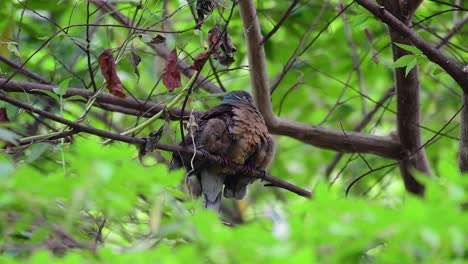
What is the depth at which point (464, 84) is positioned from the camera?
3762 millimetres

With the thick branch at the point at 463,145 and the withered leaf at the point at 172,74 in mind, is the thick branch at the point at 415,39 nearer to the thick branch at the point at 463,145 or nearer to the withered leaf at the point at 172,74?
the thick branch at the point at 463,145

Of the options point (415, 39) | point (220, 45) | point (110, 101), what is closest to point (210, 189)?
point (110, 101)

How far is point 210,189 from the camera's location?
4.55 meters

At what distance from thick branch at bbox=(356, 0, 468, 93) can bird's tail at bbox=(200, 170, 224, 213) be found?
57.0 inches

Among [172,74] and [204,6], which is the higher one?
[204,6]

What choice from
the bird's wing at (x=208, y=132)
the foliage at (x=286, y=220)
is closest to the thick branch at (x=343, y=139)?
the bird's wing at (x=208, y=132)

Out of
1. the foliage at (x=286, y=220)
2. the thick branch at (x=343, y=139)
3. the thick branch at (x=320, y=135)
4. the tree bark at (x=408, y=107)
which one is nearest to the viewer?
the foliage at (x=286, y=220)

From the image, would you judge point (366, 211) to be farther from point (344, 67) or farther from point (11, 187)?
point (344, 67)

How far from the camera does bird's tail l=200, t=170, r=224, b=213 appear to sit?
453 centimetres

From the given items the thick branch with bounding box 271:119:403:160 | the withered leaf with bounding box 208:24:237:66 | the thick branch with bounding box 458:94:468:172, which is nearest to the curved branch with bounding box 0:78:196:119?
the withered leaf with bounding box 208:24:237:66

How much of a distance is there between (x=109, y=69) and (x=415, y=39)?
1410 millimetres

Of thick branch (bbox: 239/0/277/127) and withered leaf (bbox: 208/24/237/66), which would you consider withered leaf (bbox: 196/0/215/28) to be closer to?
withered leaf (bbox: 208/24/237/66)

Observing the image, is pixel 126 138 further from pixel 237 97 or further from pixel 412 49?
pixel 237 97

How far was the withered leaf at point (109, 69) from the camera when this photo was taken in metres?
3.67
